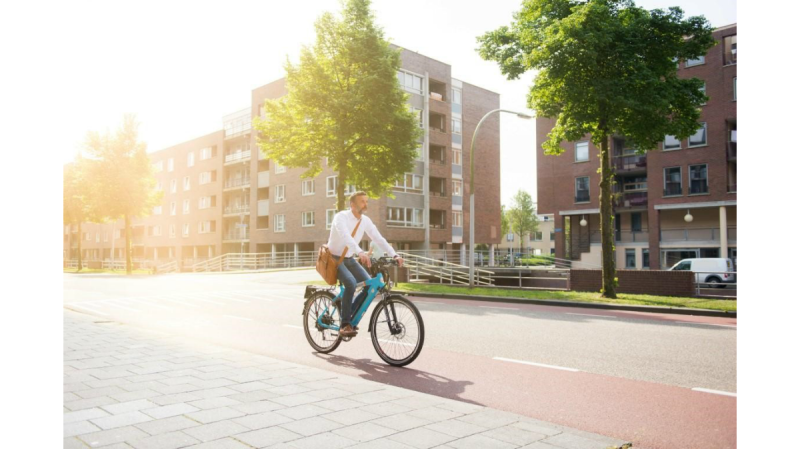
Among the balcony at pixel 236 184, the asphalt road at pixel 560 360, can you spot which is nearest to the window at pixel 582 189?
the asphalt road at pixel 560 360

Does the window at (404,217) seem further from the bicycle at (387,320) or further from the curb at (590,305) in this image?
the bicycle at (387,320)

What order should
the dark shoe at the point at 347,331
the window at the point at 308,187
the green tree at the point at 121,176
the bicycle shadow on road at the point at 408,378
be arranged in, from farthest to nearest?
the window at the point at 308,187
the green tree at the point at 121,176
the dark shoe at the point at 347,331
the bicycle shadow on road at the point at 408,378

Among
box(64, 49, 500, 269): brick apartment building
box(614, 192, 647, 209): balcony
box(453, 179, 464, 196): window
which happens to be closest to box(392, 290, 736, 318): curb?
box(64, 49, 500, 269): brick apartment building

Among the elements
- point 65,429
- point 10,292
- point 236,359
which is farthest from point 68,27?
point 236,359

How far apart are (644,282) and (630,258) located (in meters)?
15.3

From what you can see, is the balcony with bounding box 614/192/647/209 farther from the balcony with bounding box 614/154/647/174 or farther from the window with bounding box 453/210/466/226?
the window with bounding box 453/210/466/226

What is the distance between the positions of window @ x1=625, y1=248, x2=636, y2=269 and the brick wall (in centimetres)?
1357

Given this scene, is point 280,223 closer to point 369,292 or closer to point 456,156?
point 456,156

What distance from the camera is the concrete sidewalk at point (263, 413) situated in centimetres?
330

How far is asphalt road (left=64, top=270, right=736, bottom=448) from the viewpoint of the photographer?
4148 millimetres

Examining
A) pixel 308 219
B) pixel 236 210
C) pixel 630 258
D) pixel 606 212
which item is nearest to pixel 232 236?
pixel 236 210

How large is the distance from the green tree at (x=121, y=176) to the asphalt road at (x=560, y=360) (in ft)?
60.9
